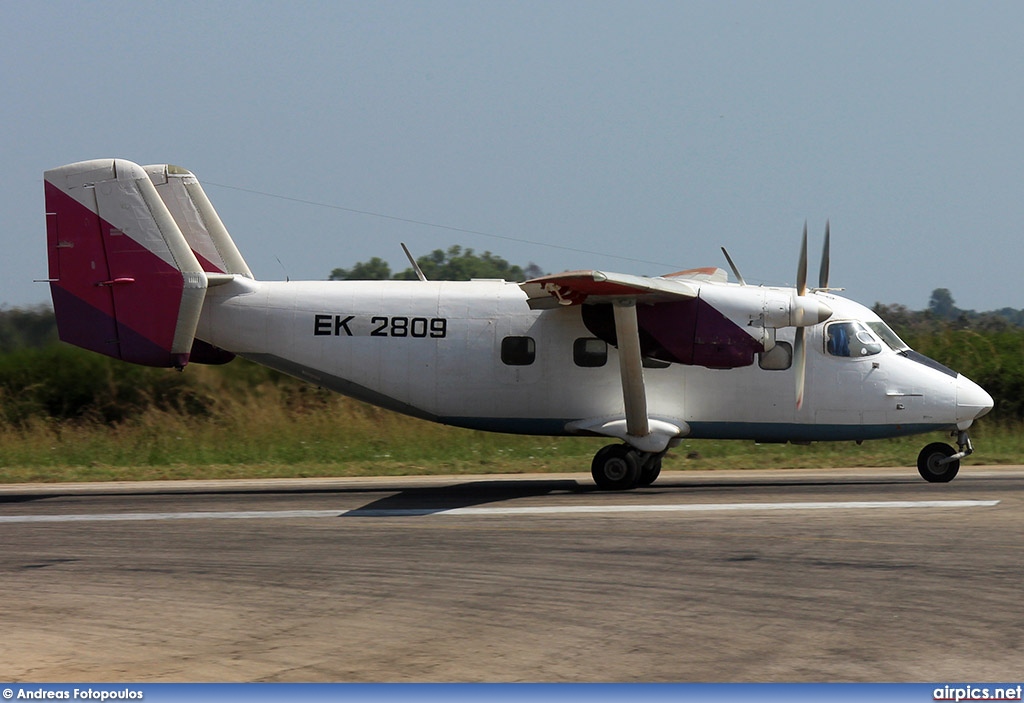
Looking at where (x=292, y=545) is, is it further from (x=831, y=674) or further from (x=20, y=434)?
(x=20, y=434)

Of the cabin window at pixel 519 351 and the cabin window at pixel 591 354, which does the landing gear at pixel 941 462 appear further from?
the cabin window at pixel 519 351

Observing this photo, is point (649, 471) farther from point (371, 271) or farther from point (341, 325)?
point (371, 271)

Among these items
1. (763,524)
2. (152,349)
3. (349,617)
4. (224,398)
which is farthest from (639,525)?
(224,398)

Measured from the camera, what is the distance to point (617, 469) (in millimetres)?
16562

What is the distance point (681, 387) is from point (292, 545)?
22.5ft

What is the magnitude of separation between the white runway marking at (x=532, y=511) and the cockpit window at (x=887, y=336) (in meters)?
3.14

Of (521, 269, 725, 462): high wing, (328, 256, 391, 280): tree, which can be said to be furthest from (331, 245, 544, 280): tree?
(521, 269, 725, 462): high wing

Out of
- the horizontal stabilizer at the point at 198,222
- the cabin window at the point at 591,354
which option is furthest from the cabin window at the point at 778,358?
the horizontal stabilizer at the point at 198,222

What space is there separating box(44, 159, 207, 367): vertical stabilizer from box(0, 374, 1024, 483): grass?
4282 millimetres

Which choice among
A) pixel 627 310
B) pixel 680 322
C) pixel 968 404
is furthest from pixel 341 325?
pixel 968 404

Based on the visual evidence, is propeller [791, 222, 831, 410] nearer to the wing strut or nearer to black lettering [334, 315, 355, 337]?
the wing strut

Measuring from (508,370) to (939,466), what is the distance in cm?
641

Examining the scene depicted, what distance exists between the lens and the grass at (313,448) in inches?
846

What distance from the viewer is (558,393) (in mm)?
16984
